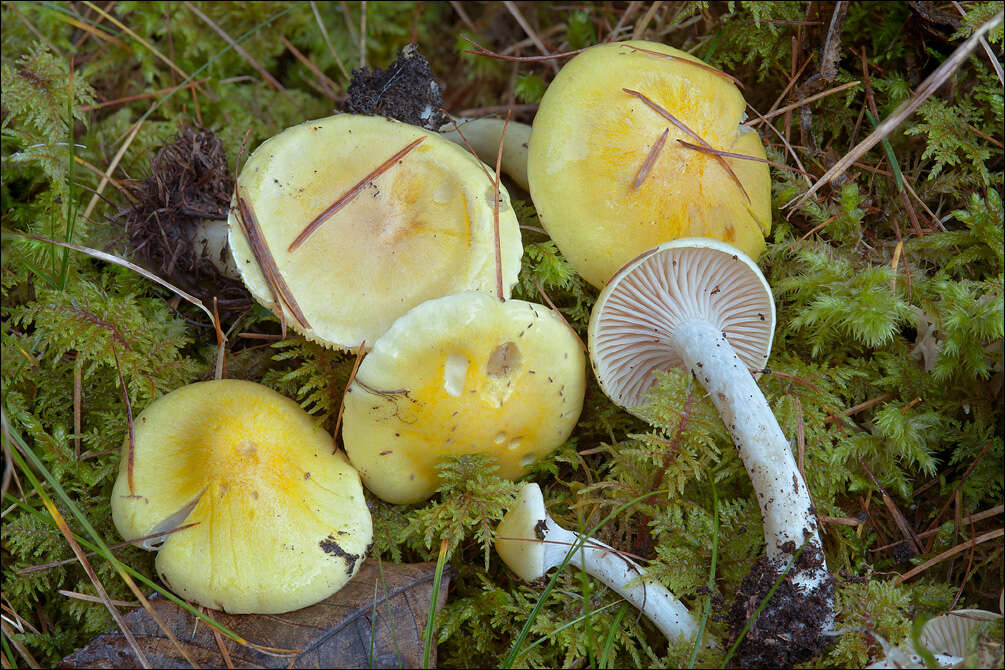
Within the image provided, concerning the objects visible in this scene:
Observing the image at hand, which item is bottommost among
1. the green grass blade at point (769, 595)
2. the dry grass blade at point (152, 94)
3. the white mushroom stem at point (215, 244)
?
the green grass blade at point (769, 595)

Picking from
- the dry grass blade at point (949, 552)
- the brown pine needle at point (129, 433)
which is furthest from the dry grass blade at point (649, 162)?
the brown pine needle at point (129, 433)

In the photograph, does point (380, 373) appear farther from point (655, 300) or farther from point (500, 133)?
point (500, 133)

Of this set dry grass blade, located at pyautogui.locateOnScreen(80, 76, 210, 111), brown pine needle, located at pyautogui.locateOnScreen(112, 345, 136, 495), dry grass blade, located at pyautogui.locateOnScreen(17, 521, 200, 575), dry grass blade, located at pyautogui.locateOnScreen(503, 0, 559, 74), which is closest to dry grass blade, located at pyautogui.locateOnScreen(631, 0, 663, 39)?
dry grass blade, located at pyautogui.locateOnScreen(503, 0, 559, 74)

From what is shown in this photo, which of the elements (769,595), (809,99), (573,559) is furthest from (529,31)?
(769,595)

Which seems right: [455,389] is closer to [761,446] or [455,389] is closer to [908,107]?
[761,446]

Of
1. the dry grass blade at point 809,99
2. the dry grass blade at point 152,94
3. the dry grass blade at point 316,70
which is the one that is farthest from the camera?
the dry grass blade at point 316,70

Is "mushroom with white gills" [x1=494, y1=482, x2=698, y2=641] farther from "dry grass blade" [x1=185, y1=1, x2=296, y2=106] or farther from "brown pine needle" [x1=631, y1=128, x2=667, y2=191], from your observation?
"dry grass blade" [x1=185, y1=1, x2=296, y2=106]

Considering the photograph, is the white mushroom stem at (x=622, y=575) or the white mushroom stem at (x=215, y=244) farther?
the white mushroom stem at (x=215, y=244)

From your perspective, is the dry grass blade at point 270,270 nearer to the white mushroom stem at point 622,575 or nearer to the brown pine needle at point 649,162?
the white mushroom stem at point 622,575
